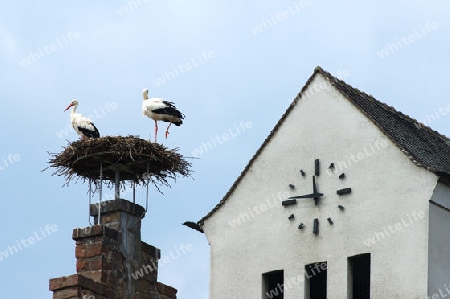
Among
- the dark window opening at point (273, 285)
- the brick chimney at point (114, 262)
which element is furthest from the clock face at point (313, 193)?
the brick chimney at point (114, 262)

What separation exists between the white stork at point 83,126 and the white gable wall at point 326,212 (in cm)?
363

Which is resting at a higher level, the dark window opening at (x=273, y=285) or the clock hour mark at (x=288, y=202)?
the clock hour mark at (x=288, y=202)

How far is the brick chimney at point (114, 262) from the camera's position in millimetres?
32938

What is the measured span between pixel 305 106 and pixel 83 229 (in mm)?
9716

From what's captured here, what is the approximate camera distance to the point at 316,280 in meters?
41.7

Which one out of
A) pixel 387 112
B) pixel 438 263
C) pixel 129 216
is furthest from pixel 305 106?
pixel 129 216

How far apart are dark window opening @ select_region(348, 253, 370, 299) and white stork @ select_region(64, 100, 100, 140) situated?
5.57 metres

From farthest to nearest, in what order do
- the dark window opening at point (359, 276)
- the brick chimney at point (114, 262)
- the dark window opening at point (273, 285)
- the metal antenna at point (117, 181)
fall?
Result: the dark window opening at point (273, 285) → the dark window opening at point (359, 276) → the metal antenna at point (117, 181) → the brick chimney at point (114, 262)

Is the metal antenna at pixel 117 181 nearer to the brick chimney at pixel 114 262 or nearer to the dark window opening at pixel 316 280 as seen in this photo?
the brick chimney at pixel 114 262

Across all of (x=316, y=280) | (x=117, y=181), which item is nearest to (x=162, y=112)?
(x=316, y=280)

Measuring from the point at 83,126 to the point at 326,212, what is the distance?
5.10 meters

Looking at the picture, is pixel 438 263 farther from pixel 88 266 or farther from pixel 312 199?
pixel 88 266

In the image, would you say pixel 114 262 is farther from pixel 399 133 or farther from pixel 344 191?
pixel 399 133

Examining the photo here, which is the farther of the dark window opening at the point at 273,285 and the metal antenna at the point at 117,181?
the dark window opening at the point at 273,285
